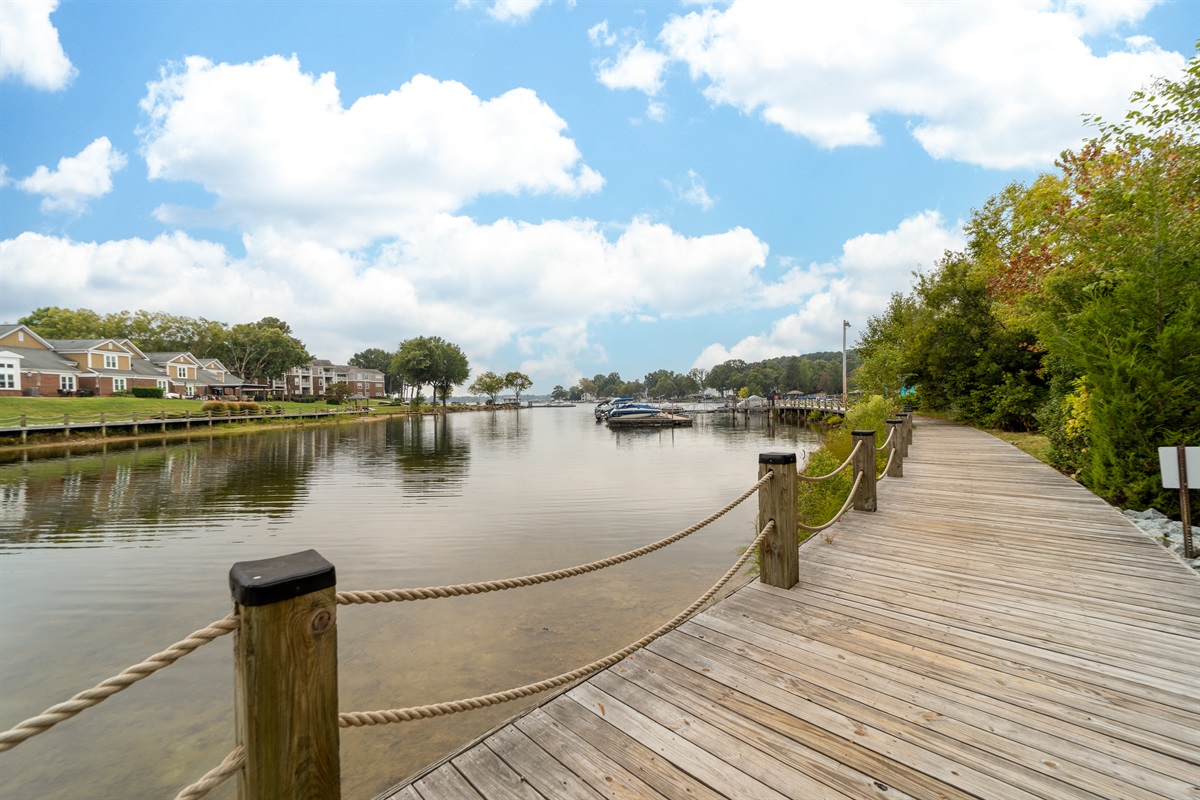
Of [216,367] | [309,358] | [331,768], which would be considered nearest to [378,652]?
[331,768]

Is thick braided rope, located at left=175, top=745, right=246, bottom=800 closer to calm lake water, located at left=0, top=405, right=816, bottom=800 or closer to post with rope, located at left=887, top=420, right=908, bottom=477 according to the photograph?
calm lake water, located at left=0, top=405, right=816, bottom=800

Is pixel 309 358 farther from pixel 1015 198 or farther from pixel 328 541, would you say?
pixel 1015 198

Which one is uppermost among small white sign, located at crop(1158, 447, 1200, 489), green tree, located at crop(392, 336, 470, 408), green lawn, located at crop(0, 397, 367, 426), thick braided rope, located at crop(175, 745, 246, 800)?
green tree, located at crop(392, 336, 470, 408)

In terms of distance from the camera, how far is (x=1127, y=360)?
6.75 meters

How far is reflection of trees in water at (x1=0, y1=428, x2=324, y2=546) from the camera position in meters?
12.1

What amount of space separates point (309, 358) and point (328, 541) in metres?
81.5

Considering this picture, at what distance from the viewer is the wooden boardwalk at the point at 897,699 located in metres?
2.36

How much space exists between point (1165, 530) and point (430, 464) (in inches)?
895

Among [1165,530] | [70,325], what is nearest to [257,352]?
[70,325]

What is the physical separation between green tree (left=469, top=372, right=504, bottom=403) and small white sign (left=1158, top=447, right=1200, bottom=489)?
10935cm

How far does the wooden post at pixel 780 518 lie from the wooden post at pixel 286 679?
344cm

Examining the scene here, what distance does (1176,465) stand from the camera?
5219 mm

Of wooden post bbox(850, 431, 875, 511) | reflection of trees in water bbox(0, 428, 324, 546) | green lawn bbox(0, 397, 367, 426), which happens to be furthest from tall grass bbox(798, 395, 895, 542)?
green lawn bbox(0, 397, 367, 426)

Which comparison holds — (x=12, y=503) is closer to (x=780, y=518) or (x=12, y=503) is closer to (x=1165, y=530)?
(x=780, y=518)
